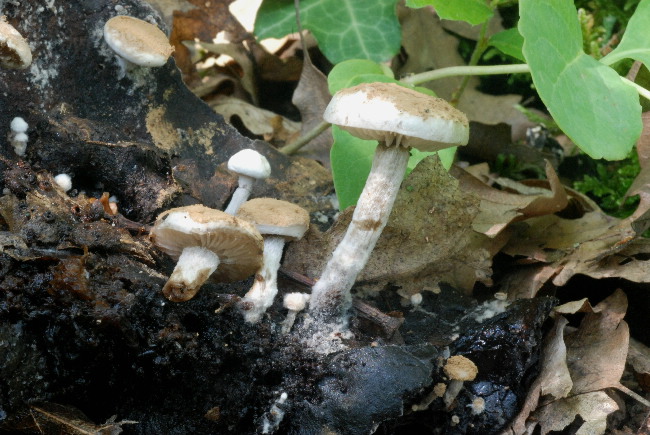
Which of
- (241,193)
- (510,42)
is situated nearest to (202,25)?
(241,193)

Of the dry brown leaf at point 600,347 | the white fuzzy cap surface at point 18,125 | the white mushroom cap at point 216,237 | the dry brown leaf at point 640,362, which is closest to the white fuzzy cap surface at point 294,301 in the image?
the white mushroom cap at point 216,237

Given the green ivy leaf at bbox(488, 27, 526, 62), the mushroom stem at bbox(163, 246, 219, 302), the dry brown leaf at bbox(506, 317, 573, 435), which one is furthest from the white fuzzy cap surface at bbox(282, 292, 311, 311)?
the green ivy leaf at bbox(488, 27, 526, 62)

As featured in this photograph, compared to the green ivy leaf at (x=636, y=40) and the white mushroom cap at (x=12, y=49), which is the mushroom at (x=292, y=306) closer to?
the white mushroom cap at (x=12, y=49)

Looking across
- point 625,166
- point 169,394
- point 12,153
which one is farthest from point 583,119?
point 12,153

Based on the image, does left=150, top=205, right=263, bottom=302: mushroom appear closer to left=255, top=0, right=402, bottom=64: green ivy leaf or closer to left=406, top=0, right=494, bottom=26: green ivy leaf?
left=406, top=0, right=494, bottom=26: green ivy leaf

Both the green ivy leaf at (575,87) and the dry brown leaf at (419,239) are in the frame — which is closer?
the green ivy leaf at (575,87)

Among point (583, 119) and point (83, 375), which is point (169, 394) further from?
point (583, 119)

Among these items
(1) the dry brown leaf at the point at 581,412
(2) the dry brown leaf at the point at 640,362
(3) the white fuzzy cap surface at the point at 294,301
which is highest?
(3) the white fuzzy cap surface at the point at 294,301
